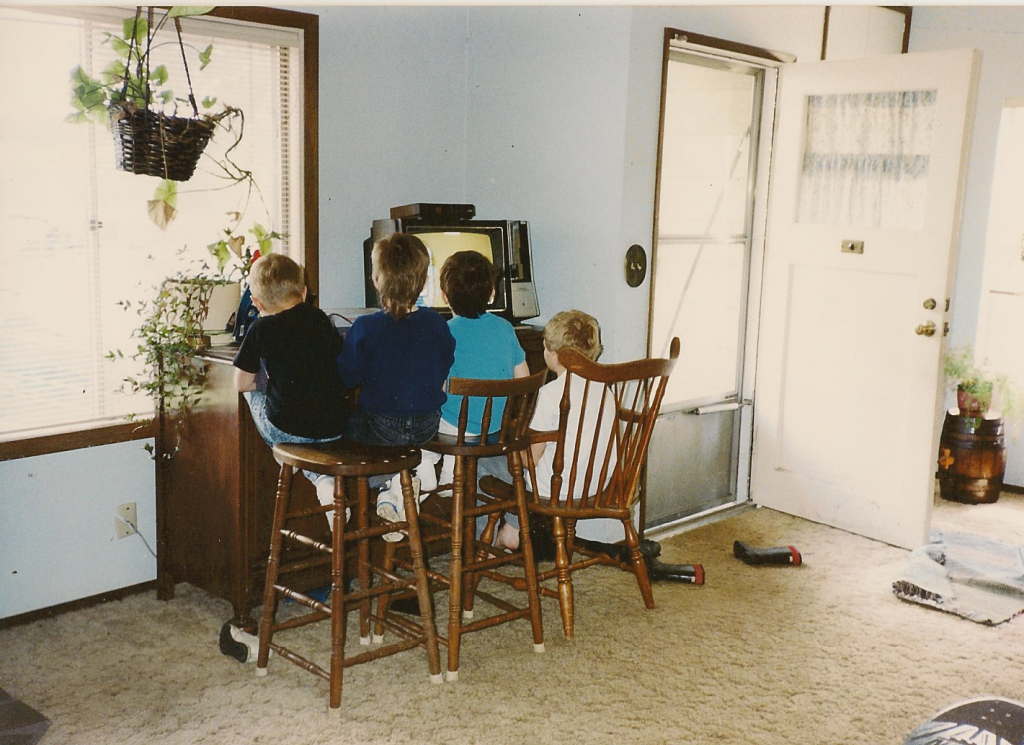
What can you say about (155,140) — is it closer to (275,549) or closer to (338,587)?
(275,549)

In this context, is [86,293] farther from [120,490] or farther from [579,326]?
[579,326]

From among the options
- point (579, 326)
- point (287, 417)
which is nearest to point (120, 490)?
point (287, 417)

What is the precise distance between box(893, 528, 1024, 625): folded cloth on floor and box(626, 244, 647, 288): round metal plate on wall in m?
1.41

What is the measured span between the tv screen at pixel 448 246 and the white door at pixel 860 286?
51.9 inches

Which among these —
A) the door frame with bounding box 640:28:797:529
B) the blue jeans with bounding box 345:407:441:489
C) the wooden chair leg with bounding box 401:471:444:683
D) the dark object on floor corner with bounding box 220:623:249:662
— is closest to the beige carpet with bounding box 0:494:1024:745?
the dark object on floor corner with bounding box 220:623:249:662

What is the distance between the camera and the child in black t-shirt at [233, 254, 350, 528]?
2393mm

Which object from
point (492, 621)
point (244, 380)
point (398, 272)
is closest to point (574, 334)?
point (398, 272)

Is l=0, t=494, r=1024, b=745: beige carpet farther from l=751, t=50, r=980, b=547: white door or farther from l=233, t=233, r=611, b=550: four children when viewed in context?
l=751, t=50, r=980, b=547: white door

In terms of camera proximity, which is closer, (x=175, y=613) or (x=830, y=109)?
(x=175, y=613)

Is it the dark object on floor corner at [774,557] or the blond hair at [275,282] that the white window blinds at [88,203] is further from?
the dark object on floor corner at [774,557]

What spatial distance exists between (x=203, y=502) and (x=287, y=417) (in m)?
0.71

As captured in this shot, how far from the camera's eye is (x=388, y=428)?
2523 mm

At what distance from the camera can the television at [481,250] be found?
11.0 feet

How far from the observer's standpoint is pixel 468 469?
9.02 ft
